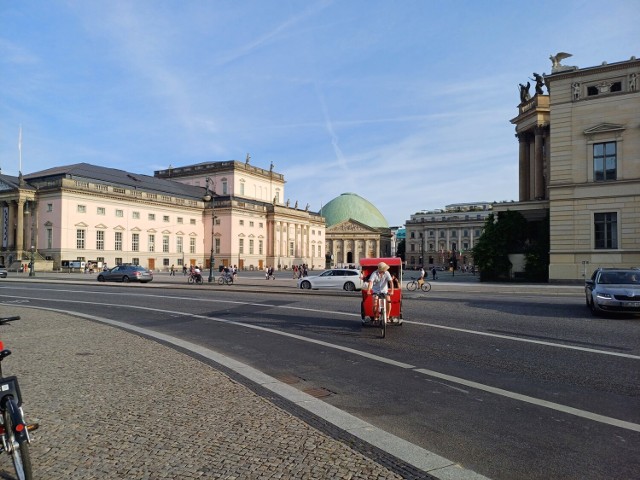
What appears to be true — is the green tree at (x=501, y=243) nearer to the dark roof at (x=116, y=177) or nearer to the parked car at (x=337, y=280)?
the parked car at (x=337, y=280)

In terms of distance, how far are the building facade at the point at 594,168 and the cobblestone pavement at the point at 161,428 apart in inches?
1453

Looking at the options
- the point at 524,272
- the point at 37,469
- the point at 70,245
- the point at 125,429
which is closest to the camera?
the point at 37,469

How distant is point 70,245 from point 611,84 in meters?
68.7

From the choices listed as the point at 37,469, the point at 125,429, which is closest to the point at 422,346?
the point at 125,429

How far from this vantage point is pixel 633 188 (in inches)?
1406

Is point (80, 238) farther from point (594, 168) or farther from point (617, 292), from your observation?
point (617, 292)

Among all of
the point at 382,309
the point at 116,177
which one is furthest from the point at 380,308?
the point at 116,177

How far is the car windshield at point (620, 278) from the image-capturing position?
639 inches

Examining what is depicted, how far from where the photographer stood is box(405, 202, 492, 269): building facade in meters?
150

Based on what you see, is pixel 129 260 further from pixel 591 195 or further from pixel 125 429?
pixel 125 429

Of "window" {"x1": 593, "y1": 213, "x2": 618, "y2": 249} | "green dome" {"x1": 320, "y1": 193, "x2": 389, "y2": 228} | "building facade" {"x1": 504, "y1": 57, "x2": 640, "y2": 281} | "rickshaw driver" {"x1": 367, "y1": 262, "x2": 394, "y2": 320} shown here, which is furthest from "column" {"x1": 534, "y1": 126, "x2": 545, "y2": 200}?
"green dome" {"x1": 320, "y1": 193, "x2": 389, "y2": 228}

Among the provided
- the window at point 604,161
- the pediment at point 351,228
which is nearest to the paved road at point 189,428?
the window at point 604,161

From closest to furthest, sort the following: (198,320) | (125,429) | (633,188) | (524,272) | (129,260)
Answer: (125,429), (198,320), (633,188), (524,272), (129,260)

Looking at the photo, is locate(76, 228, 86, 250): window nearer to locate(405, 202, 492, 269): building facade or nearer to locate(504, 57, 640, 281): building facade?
locate(504, 57, 640, 281): building facade
